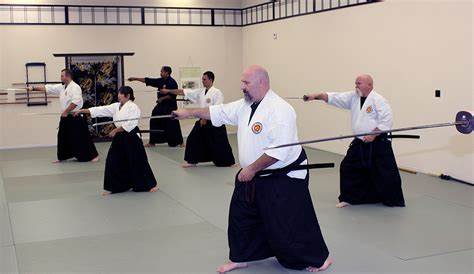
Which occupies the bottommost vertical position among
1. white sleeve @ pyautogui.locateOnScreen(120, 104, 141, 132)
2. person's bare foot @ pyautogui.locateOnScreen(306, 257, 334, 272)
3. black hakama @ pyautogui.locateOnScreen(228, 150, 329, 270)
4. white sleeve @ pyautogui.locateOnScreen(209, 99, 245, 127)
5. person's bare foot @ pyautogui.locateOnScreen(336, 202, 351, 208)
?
person's bare foot @ pyautogui.locateOnScreen(306, 257, 334, 272)

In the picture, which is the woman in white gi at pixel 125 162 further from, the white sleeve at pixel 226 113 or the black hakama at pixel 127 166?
the white sleeve at pixel 226 113

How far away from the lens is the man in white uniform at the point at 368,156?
486 centimetres

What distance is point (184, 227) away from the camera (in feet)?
14.6

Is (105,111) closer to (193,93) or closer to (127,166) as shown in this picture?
(127,166)

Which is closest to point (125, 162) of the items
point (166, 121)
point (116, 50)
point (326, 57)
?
point (166, 121)

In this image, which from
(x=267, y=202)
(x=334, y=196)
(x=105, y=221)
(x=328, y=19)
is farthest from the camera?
(x=328, y=19)

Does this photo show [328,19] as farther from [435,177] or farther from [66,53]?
[66,53]

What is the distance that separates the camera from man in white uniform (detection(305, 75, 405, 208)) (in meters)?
4.86

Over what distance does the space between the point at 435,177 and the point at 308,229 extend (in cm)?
333

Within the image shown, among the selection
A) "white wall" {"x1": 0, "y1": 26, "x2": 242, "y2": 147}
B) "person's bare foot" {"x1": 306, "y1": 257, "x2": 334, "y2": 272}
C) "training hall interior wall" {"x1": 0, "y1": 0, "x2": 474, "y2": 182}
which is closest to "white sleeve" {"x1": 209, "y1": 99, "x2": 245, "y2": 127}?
"person's bare foot" {"x1": 306, "y1": 257, "x2": 334, "y2": 272}

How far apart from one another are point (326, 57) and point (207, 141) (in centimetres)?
220

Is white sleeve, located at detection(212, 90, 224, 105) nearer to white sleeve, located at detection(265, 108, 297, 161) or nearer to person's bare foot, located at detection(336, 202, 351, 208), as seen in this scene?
person's bare foot, located at detection(336, 202, 351, 208)

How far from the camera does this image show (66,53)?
9258 mm

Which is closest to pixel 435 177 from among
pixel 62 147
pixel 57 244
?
pixel 57 244
